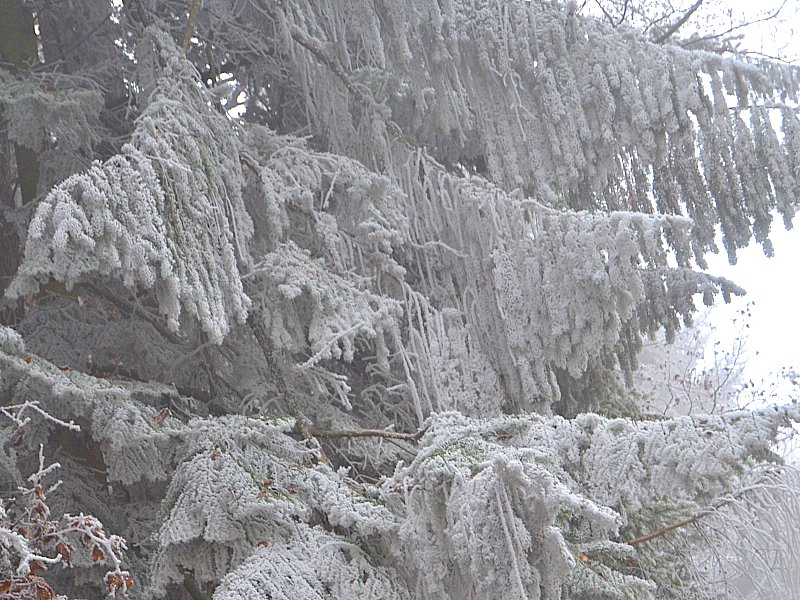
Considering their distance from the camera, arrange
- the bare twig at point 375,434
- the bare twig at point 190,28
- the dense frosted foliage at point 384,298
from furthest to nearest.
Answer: the bare twig at point 190,28 < the bare twig at point 375,434 < the dense frosted foliage at point 384,298

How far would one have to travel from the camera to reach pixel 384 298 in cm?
358

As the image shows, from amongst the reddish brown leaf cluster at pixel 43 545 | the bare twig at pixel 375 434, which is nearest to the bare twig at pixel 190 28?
the bare twig at pixel 375 434

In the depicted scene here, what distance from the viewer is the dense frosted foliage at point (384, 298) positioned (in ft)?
8.28

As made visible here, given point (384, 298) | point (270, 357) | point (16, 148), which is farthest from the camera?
point (16, 148)

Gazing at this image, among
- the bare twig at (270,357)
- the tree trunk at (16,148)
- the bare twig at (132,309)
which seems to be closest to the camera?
the bare twig at (270,357)

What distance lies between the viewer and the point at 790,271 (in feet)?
81.9

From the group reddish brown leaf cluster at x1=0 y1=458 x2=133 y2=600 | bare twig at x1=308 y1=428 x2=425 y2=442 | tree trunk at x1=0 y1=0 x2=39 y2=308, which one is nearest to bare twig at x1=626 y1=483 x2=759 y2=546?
bare twig at x1=308 y1=428 x2=425 y2=442

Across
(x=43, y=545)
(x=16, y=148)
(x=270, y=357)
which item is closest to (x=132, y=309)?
(x=270, y=357)

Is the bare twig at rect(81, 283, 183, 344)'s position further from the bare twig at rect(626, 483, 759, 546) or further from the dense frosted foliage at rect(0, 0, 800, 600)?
the bare twig at rect(626, 483, 759, 546)

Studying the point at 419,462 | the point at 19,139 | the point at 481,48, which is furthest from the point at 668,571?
the point at 19,139

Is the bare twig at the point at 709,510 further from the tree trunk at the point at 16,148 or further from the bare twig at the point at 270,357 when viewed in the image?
the tree trunk at the point at 16,148

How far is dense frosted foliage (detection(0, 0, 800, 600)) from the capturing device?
252 cm

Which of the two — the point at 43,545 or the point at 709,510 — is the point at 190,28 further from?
the point at 709,510

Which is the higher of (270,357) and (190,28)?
(190,28)
